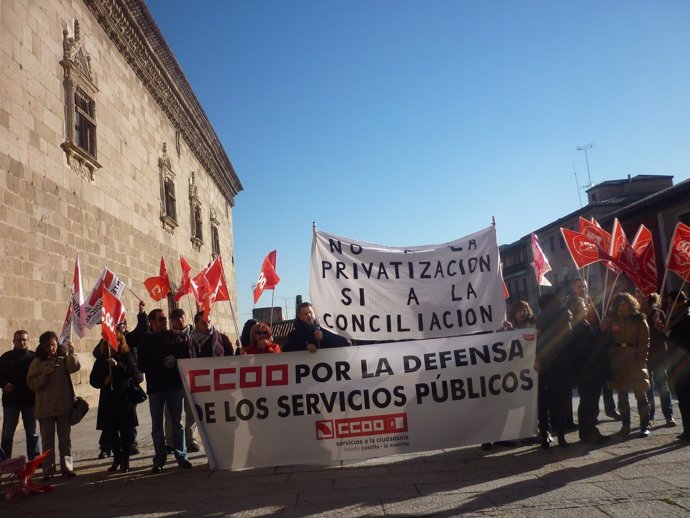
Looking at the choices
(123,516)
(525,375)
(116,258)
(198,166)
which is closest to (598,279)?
(198,166)

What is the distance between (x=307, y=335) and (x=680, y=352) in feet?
13.4

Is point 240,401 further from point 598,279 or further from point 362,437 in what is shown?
point 598,279

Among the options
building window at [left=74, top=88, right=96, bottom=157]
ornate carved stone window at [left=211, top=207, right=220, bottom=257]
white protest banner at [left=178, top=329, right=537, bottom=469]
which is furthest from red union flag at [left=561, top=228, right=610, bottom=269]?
ornate carved stone window at [left=211, top=207, right=220, bottom=257]

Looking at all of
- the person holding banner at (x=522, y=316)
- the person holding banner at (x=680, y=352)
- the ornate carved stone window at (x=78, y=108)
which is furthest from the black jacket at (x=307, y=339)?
the ornate carved stone window at (x=78, y=108)

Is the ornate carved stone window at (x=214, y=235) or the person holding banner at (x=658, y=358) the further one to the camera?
the ornate carved stone window at (x=214, y=235)

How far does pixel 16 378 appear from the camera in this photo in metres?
6.74

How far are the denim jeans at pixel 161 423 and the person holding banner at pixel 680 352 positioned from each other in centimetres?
524

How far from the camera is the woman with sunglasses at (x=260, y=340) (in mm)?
6715

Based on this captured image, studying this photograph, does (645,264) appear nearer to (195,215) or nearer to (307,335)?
(307,335)

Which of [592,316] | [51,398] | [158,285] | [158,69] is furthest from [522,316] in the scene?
[158,69]

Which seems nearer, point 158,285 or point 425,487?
point 425,487

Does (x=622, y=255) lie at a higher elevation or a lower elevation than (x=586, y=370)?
higher

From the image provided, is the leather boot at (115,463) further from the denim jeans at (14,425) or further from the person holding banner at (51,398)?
Result: the denim jeans at (14,425)

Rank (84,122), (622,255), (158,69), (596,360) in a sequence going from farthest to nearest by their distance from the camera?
(158,69) → (84,122) → (622,255) → (596,360)
